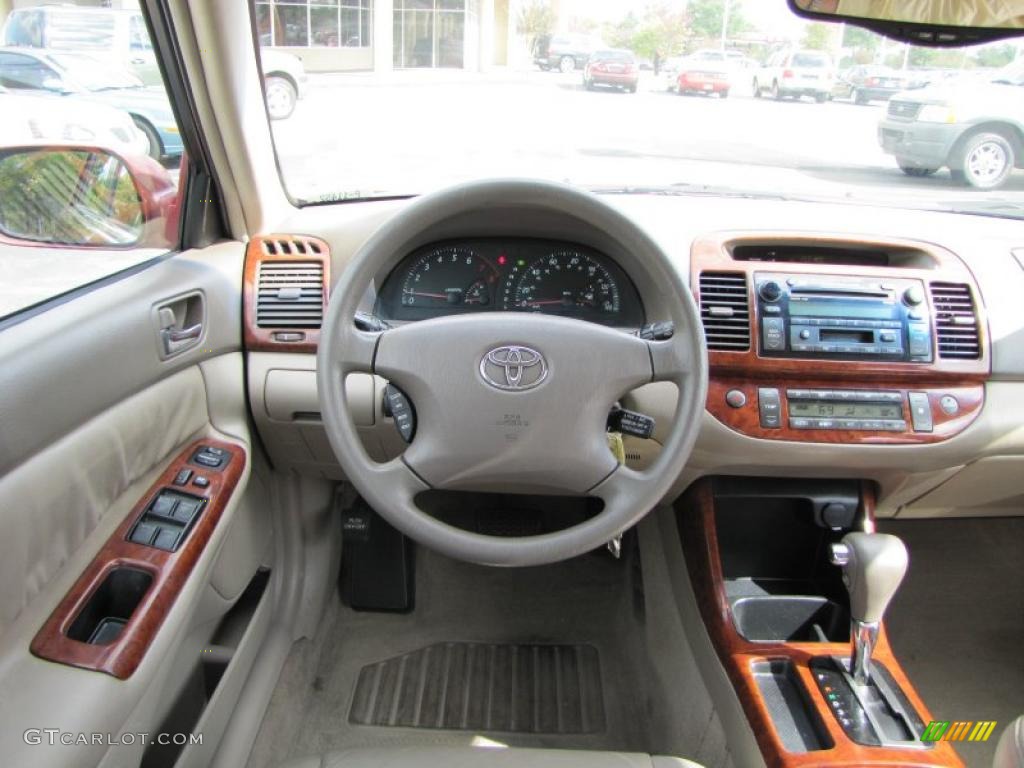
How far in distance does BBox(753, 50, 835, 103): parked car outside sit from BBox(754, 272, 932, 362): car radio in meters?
0.52

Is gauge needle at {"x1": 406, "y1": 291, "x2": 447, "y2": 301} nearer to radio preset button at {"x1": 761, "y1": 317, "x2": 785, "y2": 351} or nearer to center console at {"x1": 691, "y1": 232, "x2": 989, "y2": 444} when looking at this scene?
center console at {"x1": 691, "y1": 232, "x2": 989, "y2": 444}

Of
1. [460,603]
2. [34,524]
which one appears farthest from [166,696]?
[460,603]

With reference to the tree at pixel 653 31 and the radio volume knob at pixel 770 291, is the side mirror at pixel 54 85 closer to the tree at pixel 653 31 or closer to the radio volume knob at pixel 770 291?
the tree at pixel 653 31

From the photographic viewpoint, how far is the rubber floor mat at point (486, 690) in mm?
2230

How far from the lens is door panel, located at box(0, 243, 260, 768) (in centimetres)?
120

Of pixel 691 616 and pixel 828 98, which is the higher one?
pixel 828 98

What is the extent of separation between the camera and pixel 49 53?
61.3 inches

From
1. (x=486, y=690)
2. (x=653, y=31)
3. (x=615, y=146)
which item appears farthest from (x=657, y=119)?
(x=486, y=690)

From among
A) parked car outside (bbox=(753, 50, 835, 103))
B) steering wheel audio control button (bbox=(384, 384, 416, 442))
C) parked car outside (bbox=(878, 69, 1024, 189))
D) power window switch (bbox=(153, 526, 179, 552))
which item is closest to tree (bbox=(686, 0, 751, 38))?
parked car outside (bbox=(753, 50, 835, 103))

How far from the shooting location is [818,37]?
5.91 ft

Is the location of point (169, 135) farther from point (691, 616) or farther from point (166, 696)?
point (691, 616)

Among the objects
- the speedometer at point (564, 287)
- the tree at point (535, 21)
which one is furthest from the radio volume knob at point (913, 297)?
the tree at point (535, 21)

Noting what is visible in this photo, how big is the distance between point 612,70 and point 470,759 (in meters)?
1.86

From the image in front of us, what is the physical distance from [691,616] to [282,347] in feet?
4.40
